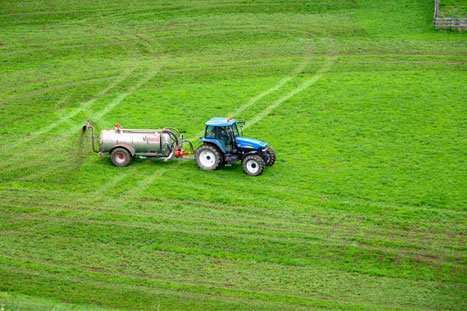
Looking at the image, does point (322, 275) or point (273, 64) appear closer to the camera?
point (322, 275)

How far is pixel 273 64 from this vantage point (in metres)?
42.6

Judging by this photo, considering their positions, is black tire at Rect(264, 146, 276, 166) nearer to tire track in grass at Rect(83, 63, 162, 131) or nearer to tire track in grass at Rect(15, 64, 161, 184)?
tire track in grass at Rect(15, 64, 161, 184)

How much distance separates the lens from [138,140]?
28.0 meters

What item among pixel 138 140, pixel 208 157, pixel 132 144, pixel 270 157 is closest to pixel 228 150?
pixel 208 157

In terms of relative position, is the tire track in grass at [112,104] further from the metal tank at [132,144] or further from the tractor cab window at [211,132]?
the tractor cab window at [211,132]

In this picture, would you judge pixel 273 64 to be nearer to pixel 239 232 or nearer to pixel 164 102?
pixel 164 102

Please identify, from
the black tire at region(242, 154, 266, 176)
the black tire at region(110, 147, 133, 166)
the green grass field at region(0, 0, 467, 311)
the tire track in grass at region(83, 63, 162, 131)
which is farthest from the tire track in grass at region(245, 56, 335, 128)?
the tire track in grass at region(83, 63, 162, 131)

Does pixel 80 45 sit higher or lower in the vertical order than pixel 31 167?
higher

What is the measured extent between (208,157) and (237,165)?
67.6 inches

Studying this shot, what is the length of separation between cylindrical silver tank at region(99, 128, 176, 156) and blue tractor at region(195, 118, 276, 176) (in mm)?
A: 1850

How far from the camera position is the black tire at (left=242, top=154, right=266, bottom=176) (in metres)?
27.3

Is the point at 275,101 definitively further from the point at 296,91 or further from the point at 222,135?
the point at 222,135

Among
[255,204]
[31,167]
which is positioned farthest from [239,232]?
[31,167]

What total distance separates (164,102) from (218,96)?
361 cm
